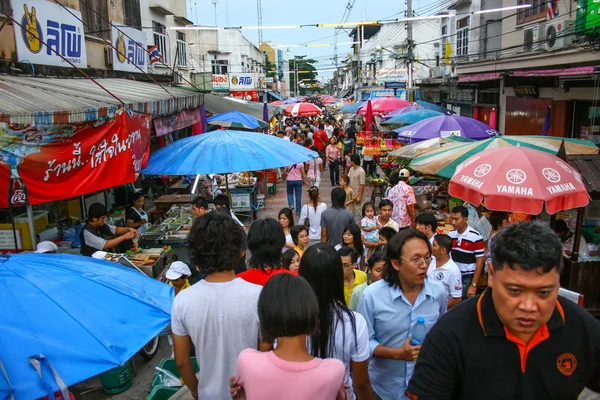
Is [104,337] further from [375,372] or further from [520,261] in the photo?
[520,261]

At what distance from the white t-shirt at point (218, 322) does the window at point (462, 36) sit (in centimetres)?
2395

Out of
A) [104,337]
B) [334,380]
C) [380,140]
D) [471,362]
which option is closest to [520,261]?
[471,362]

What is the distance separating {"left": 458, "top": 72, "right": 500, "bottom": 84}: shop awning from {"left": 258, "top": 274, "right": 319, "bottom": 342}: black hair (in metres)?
16.8

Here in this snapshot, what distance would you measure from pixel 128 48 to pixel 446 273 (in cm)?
1087

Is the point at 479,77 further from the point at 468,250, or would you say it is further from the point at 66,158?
the point at 66,158

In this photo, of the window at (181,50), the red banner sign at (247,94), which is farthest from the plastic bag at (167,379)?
the red banner sign at (247,94)

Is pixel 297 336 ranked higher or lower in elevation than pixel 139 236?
higher

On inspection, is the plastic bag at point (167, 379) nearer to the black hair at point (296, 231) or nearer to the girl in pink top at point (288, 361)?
the girl in pink top at point (288, 361)

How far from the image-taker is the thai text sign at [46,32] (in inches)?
299

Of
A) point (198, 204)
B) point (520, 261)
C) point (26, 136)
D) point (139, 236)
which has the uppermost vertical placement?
point (26, 136)

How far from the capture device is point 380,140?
53.6ft

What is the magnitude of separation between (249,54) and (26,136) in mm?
48616

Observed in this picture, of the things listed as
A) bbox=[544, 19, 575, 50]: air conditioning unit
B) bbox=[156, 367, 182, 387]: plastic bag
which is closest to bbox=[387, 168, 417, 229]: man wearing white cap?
bbox=[156, 367, 182, 387]: plastic bag

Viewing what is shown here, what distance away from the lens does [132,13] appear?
46.0 ft
